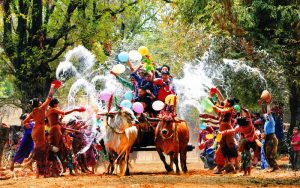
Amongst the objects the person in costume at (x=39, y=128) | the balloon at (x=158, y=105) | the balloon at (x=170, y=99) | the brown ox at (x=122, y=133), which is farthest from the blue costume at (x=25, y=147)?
the balloon at (x=170, y=99)

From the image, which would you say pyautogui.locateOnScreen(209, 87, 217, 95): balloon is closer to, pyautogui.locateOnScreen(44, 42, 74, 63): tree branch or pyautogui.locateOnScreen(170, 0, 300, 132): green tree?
pyautogui.locateOnScreen(170, 0, 300, 132): green tree

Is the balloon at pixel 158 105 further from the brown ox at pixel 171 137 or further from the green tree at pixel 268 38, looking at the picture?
the green tree at pixel 268 38

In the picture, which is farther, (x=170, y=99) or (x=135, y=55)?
(x=135, y=55)

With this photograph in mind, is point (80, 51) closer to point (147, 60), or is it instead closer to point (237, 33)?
point (237, 33)

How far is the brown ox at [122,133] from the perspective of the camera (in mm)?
16016

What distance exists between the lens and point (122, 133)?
16.1 meters


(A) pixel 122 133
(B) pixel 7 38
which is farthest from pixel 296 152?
(B) pixel 7 38

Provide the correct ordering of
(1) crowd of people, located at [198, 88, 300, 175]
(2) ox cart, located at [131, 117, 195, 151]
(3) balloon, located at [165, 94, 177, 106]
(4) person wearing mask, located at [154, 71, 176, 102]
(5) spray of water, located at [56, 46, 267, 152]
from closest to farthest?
(1) crowd of people, located at [198, 88, 300, 175]
(3) balloon, located at [165, 94, 177, 106]
(2) ox cart, located at [131, 117, 195, 151]
(4) person wearing mask, located at [154, 71, 176, 102]
(5) spray of water, located at [56, 46, 267, 152]

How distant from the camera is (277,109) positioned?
1970cm

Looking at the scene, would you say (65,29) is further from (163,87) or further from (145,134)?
(145,134)

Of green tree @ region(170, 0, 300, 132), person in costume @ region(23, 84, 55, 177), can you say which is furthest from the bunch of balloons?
green tree @ region(170, 0, 300, 132)

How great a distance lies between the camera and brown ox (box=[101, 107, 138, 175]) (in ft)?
52.5

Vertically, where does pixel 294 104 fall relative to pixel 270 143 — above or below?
above

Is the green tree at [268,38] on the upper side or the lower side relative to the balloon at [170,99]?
upper
